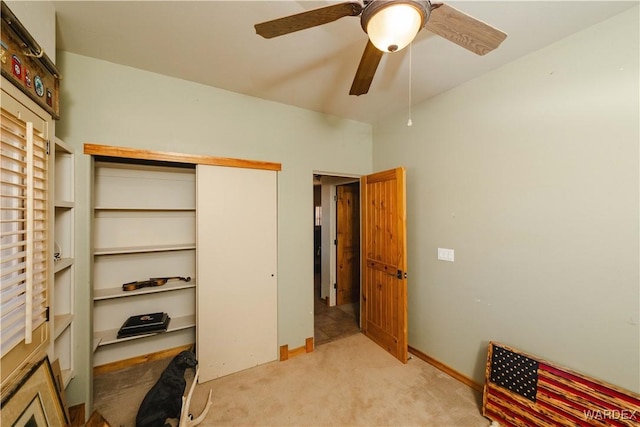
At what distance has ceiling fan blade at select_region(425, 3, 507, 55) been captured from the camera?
1022 millimetres

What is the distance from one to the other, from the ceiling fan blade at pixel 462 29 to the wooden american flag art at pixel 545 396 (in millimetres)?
2049

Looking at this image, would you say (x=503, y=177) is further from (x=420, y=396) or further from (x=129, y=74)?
(x=129, y=74)

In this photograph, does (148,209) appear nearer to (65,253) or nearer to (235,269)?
(65,253)

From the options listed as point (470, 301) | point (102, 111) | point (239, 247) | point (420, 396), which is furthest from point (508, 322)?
point (102, 111)

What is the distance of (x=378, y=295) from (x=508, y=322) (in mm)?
1251

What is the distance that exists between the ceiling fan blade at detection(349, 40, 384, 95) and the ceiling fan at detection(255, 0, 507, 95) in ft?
0.15

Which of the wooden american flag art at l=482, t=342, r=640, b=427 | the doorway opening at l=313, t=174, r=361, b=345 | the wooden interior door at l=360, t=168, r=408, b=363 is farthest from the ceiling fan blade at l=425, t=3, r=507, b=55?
the doorway opening at l=313, t=174, r=361, b=345

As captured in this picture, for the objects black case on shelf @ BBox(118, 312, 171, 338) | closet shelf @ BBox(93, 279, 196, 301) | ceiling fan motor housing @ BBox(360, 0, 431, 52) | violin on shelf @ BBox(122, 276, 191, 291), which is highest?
ceiling fan motor housing @ BBox(360, 0, 431, 52)

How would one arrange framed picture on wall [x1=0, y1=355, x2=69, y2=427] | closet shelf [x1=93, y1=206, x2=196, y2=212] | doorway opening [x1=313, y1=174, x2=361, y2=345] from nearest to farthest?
framed picture on wall [x1=0, y1=355, x2=69, y2=427] < closet shelf [x1=93, y1=206, x2=196, y2=212] < doorway opening [x1=313, y1=174, x2=361, y2=345]

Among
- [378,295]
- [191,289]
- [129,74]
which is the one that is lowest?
[378,295]

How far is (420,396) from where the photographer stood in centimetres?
203

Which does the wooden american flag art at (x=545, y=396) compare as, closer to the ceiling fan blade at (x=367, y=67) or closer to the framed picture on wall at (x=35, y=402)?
the ceiling fan blade at (x=367, y=67)

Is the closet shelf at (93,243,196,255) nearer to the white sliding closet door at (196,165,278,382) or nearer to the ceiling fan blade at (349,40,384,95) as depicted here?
the white sliding closet door at (196,165,278,382)

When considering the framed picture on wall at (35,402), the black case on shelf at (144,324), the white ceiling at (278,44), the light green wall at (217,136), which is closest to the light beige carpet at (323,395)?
the light green wall at (217,136)
